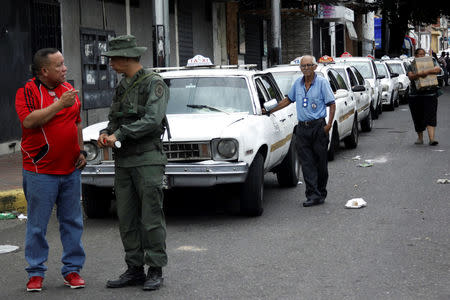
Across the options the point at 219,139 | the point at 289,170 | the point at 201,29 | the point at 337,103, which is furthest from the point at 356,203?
the point at 201,29

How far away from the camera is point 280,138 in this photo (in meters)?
9.56

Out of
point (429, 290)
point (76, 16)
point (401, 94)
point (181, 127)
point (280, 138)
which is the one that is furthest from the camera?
point (401, 94)

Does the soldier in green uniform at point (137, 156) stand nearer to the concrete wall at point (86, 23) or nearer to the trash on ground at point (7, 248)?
the trash on ground at point (7, 248)

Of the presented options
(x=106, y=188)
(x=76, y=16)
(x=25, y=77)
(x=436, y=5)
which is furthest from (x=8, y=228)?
(x=436, y=5)

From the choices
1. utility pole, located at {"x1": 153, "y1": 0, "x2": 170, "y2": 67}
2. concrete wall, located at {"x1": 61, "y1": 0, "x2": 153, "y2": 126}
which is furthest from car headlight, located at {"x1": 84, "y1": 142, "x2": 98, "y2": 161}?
concrete wall, located at {"x1": 61, "y1": 0, "x2": 153, "y2": 126}

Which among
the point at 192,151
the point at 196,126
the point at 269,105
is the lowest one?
the point at 192,151

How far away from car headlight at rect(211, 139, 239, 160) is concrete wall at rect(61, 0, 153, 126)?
935 centimetres

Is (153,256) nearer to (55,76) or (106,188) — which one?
(55,76)

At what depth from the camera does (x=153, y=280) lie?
223 inches

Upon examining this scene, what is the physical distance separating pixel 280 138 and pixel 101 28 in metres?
10.2

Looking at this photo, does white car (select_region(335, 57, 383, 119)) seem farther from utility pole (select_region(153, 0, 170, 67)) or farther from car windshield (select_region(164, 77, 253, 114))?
car windshield (select_region(164, 77, 253, 114))

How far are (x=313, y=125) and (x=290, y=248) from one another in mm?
2628

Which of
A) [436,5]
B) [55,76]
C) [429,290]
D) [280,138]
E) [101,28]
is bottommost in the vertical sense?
[429,290]

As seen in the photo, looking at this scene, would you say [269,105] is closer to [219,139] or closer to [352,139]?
[219,139]
